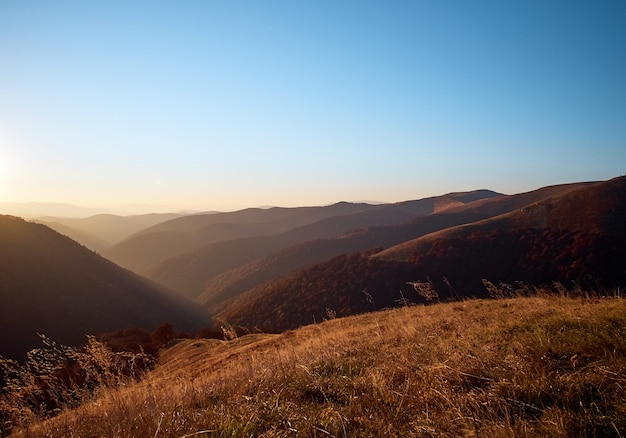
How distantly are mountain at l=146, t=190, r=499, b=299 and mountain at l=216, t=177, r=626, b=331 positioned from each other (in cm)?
6886

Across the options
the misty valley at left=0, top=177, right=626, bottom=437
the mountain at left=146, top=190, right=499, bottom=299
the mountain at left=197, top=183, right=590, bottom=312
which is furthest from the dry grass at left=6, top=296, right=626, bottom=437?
the mountain at left=146, top=190, right=499, bottom=299

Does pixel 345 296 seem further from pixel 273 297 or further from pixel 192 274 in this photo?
pixel 192 274

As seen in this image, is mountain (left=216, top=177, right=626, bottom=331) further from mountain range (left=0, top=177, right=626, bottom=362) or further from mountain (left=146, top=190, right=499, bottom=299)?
mountain (left=146, top=190, right=499, bottom=299)

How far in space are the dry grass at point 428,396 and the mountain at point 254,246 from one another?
377ft

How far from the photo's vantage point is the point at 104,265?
223 feet

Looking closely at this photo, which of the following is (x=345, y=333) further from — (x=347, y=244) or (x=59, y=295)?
(x=347, y=244)

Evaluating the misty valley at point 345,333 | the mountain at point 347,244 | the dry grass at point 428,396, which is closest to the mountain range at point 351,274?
the misty valley at point 345,333

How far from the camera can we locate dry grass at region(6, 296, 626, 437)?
2.78 m

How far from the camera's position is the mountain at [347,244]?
327 ft

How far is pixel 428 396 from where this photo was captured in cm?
340

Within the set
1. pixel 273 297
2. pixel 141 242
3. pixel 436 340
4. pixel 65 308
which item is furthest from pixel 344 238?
pixel 141 242

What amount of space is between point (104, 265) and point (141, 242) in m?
132

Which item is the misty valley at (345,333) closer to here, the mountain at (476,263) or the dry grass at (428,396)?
the dry grass at (428,396)

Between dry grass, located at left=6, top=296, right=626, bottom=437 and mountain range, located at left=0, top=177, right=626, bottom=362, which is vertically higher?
dry grass, located at left=6, top=296, right=626, bottom=437
